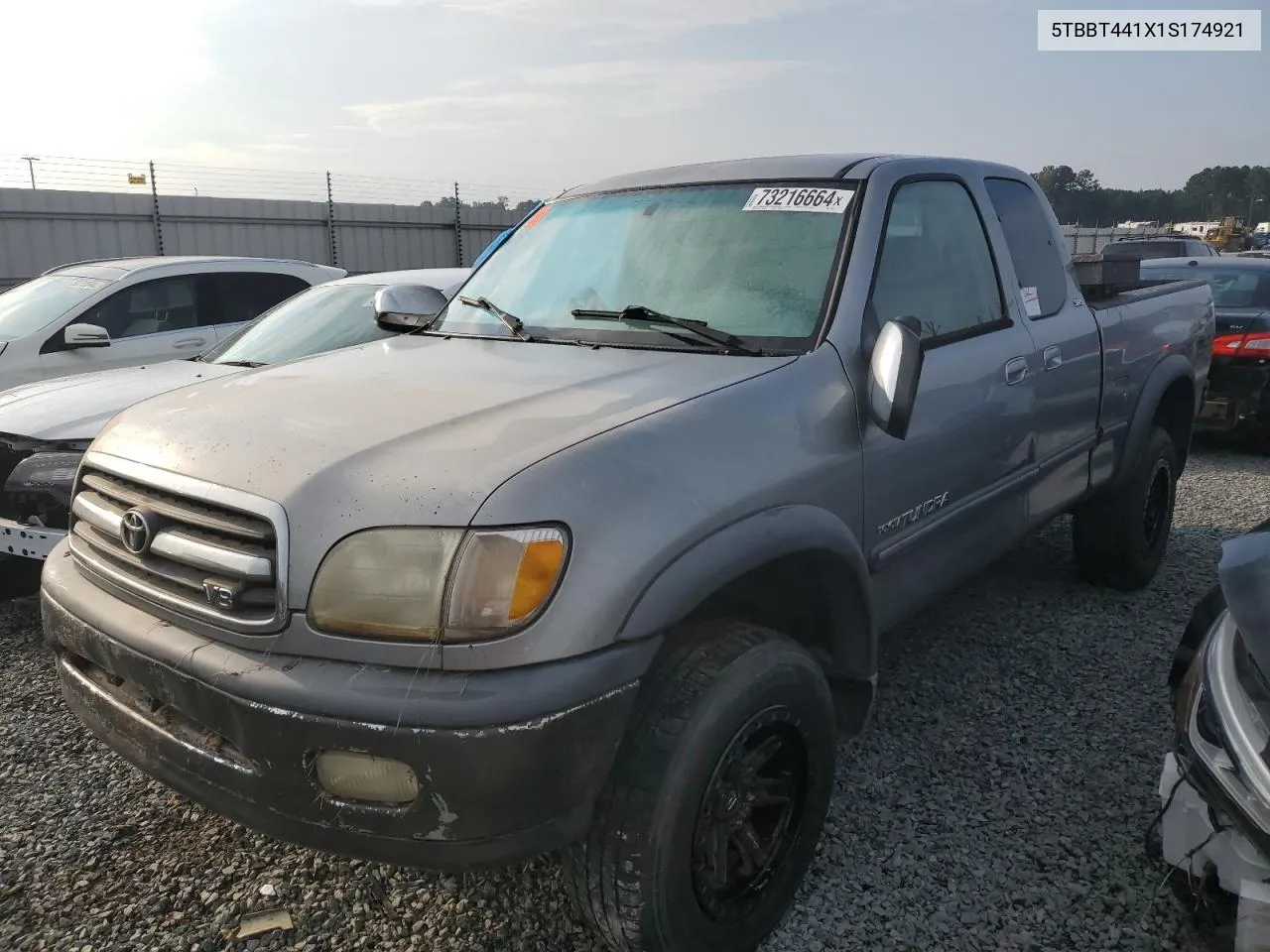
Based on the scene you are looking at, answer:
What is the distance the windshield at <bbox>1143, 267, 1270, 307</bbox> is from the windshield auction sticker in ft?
21.8

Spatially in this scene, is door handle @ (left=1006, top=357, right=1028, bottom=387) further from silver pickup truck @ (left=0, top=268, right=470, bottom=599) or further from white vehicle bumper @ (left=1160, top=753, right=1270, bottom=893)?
silver pickup truck @ (left=0, top=268, right=470, bottom=599)

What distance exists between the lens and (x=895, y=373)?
244 centimetres

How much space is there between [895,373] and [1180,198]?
82600 millimetres

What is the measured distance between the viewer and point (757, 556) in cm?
210

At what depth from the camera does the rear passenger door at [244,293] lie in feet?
23.1

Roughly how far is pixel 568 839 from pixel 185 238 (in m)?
17.9

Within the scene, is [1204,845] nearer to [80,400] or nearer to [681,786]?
[681,786]

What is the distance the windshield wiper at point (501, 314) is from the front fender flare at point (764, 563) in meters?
1.13


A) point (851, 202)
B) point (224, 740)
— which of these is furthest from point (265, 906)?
point (851, 202)

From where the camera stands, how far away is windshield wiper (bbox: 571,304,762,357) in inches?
101

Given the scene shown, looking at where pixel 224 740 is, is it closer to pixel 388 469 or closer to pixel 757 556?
pixel 388 469

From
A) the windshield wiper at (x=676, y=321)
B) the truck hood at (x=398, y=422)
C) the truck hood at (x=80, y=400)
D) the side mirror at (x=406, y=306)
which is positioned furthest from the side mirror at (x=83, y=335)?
the windshield wiper at (x=676, y=321)

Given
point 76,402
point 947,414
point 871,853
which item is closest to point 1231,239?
point 947,414

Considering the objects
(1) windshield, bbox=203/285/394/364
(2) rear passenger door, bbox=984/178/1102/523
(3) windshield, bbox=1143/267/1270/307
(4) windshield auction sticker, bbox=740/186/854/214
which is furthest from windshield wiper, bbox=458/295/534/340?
(3) windshield, bbox=1143/267/1270/307
